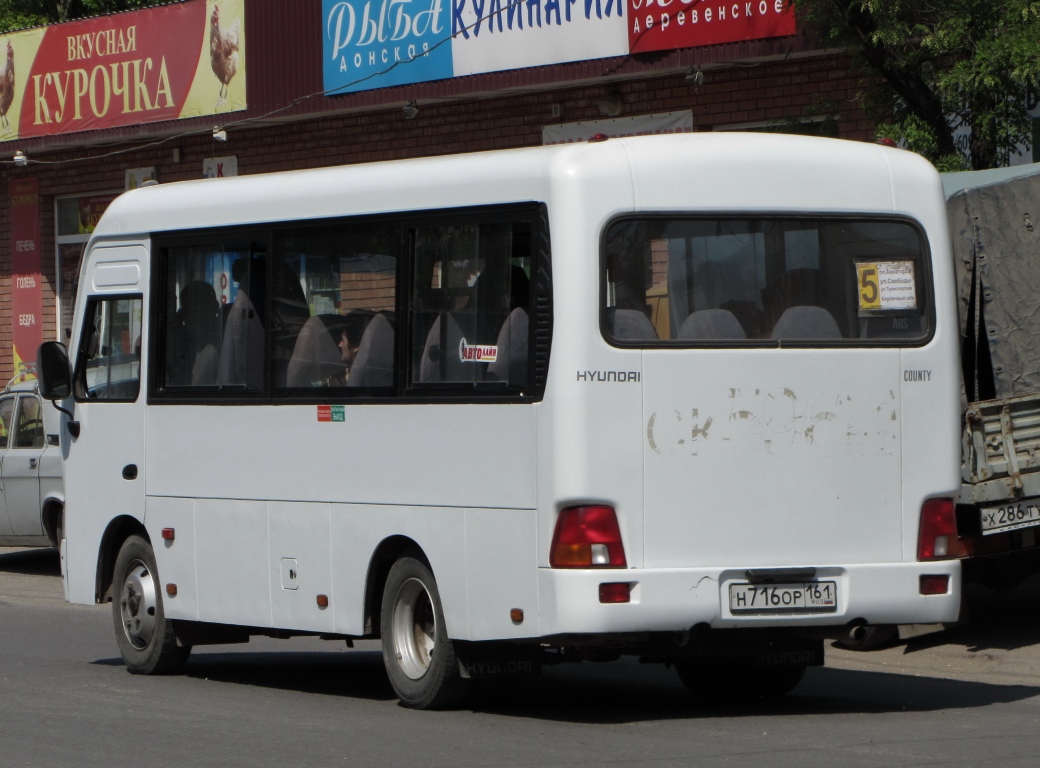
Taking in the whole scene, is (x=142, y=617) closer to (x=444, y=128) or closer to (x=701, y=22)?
(x=701, y=22)

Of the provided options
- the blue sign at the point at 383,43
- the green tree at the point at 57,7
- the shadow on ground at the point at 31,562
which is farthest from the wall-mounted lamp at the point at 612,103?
the green tree at the point at 57,7

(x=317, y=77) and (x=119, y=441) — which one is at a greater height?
(x=317, y=77)

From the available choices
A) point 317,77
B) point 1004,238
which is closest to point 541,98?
point 317,77

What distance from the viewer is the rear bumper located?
7672 mm

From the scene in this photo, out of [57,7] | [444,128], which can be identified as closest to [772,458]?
[444,128]

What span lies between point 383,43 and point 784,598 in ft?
40.7

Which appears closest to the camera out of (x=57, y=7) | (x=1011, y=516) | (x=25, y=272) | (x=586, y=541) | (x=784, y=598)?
(x=586, y=541)

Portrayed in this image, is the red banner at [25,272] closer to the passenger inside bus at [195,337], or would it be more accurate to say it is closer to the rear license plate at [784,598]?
the passenger inside bus at [195,337]

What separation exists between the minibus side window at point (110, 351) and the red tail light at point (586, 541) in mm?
3648

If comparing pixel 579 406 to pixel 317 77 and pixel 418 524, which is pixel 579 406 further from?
pixel 317 77

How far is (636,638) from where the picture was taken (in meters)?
7.90

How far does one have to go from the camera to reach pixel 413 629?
8781 mm

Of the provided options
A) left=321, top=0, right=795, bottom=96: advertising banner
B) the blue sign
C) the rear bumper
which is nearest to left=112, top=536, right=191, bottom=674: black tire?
the rear bumper

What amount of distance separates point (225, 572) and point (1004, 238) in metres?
5.27
